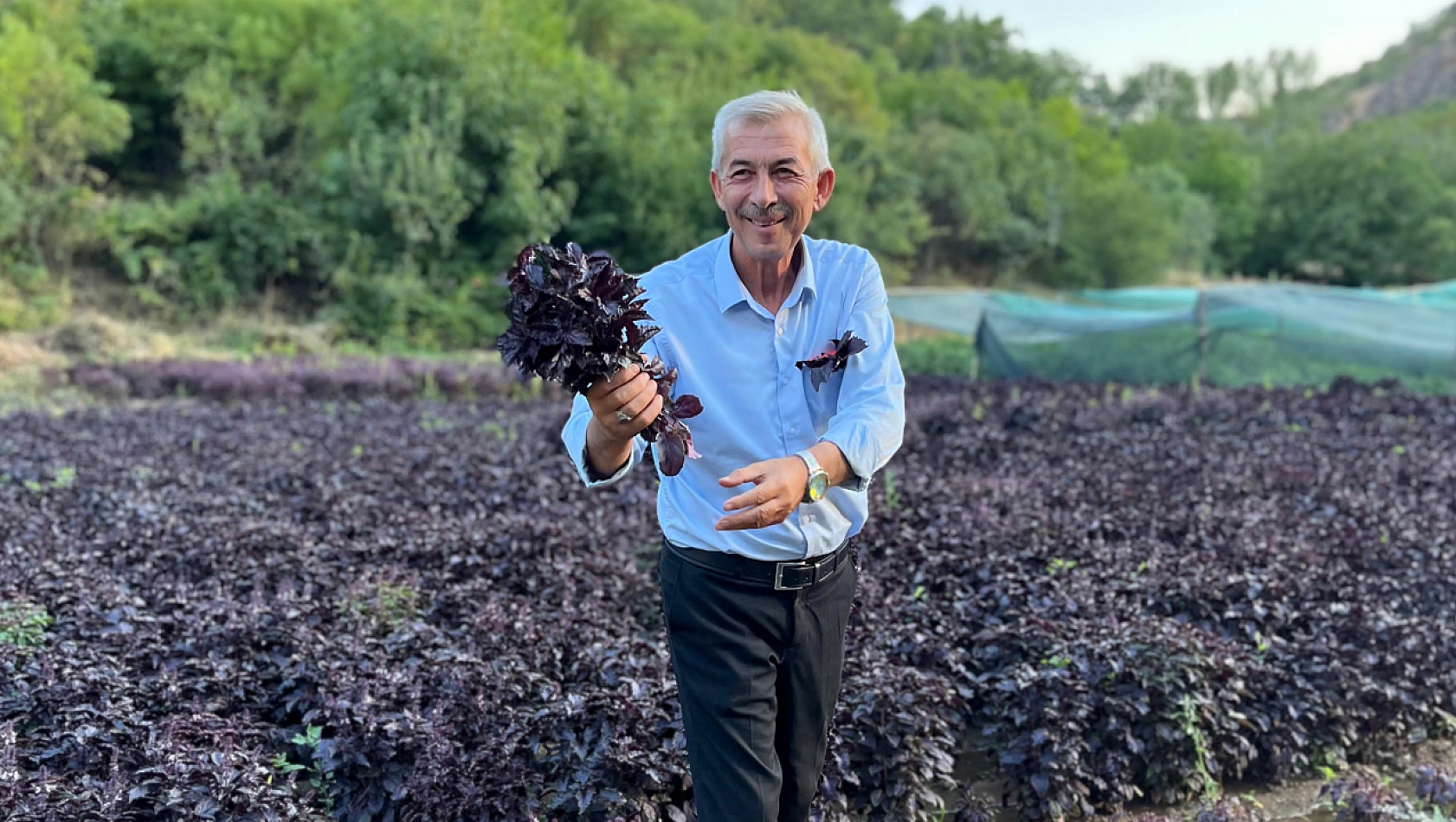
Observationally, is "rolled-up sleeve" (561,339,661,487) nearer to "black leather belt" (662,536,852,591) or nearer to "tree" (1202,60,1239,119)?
"black leather belt" (662,536,852,591)

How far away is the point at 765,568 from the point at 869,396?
374mm

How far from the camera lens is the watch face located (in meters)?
1.76

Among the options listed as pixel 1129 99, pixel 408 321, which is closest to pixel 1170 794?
pixel 408 321

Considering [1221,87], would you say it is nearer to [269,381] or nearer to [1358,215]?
[1358,215]

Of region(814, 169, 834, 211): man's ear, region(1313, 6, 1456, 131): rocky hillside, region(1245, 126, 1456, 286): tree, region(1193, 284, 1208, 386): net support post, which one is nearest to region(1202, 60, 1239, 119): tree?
region(1313, 6, 1456, 131): rocky hillside

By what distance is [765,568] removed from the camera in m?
1.99

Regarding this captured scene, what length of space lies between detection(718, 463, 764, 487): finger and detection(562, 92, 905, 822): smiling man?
9.4 inches

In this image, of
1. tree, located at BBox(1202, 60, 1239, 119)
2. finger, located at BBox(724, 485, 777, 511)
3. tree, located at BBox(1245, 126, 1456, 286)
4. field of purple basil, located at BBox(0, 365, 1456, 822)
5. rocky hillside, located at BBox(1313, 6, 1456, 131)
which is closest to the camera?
finger, located at BBox(724, 485, 777, 511)

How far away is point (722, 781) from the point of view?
2002mm

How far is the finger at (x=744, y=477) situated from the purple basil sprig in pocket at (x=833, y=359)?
12.2 inches

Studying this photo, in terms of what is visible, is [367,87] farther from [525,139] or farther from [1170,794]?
[1170,794]

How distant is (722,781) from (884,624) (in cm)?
196

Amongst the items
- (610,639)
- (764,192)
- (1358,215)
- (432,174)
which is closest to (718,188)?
(764,192)

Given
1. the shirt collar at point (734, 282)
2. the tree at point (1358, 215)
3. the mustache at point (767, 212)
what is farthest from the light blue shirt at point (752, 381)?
the tree at point (1358, 215)
